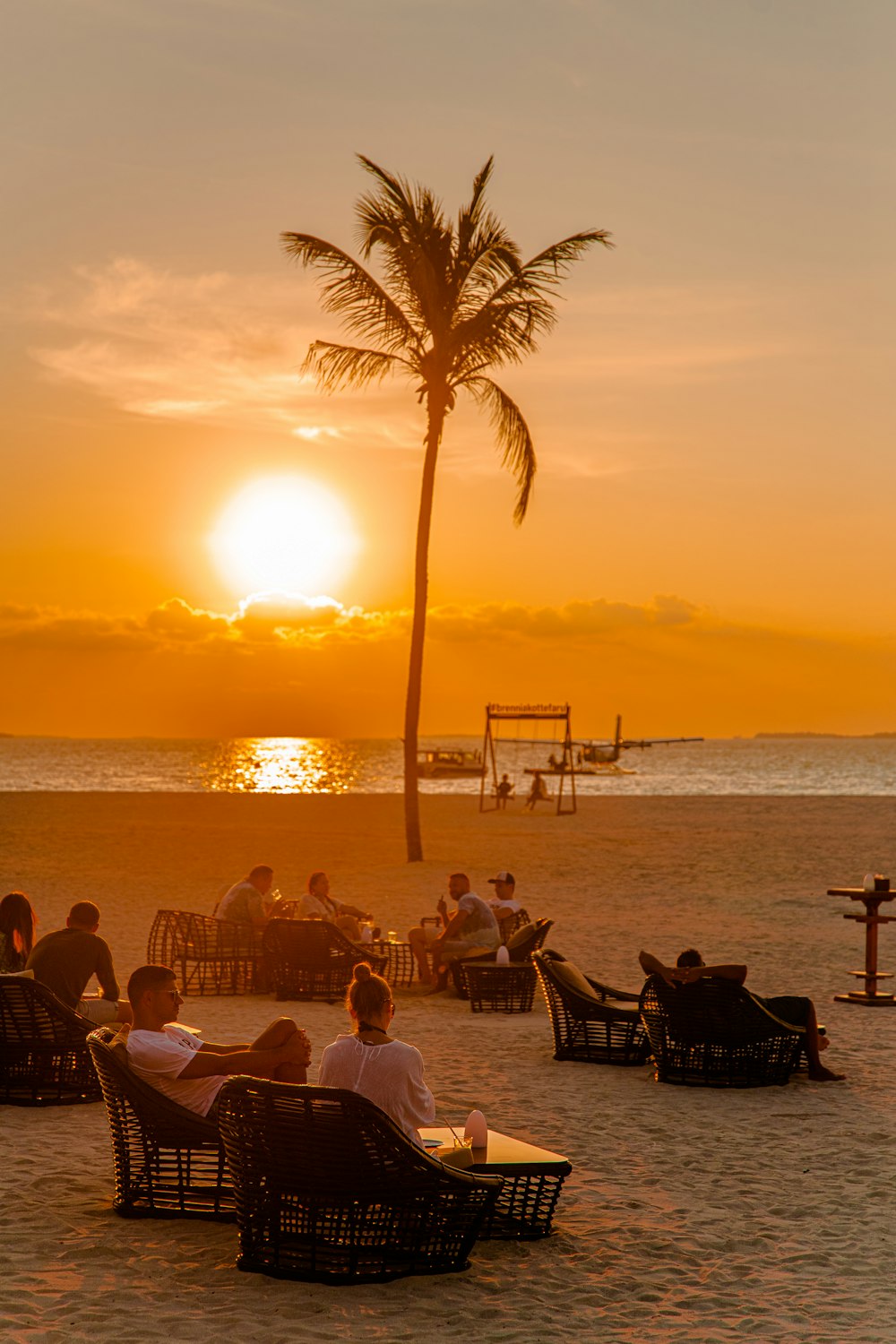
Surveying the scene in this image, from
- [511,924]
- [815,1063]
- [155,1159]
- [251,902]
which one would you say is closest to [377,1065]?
[155,1159]

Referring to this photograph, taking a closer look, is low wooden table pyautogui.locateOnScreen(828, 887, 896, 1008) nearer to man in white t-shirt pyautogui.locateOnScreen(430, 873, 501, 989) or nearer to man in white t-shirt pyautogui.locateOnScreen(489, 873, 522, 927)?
man in white t-shirt pyautogui.locateOnScreen(430, 873, 501, 989)

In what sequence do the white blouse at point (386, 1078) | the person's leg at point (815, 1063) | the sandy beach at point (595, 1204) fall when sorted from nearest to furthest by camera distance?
1. the sandy beach at point (595, 1204)
2. the white blouse at point (386, 1078)
3. the person's leg at point (815, 1063)

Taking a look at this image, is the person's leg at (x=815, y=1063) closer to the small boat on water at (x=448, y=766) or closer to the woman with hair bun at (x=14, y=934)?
the woman with hair bun at (x=14, y=934)

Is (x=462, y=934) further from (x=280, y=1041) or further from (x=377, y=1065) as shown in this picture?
(x=377, y=1065)

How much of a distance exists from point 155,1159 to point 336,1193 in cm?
113

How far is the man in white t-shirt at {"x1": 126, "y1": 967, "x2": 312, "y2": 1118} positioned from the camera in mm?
5840

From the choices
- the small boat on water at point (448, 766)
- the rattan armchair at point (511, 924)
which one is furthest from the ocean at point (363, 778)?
the rattan armchair at point (511, 924)

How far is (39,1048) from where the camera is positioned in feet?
26.3

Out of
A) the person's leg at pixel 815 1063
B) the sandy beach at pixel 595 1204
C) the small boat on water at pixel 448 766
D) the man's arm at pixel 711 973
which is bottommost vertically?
the sandy beach at pixel 595 1204

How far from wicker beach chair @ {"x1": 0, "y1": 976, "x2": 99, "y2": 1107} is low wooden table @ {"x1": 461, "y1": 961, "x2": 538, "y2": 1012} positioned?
14.9 ft

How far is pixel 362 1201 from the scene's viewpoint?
523 cm

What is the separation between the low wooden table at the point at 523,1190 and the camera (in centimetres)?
577

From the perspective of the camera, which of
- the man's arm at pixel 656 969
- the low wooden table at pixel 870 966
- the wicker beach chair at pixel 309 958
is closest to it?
the man's arm at pixel 656 969

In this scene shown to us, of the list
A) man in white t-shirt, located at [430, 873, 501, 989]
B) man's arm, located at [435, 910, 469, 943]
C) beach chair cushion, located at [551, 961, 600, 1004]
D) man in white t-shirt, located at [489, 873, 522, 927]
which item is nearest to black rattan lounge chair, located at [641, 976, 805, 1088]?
beach chair cushion, located at [551, 961, 600, 1004]
